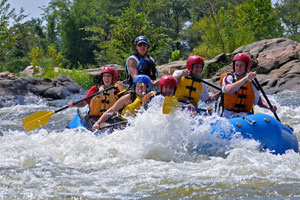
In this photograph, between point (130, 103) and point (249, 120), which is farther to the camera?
point (130, 103)

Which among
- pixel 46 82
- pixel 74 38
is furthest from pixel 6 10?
pixel 74 38

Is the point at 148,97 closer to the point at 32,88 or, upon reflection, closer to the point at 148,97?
the point at 148,97

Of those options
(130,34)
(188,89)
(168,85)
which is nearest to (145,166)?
(168,85)

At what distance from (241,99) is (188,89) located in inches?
26.5

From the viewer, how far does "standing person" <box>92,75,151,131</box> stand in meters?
5.36

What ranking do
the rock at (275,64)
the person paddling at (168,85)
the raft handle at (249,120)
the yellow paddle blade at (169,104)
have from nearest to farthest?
the yellow paddle blade at (169,104), the raft handle at (249,120), the person paddling at (168,85), the rock at (275,64)

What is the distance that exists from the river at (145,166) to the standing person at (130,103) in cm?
28

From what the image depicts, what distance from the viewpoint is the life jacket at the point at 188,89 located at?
541 centimetres

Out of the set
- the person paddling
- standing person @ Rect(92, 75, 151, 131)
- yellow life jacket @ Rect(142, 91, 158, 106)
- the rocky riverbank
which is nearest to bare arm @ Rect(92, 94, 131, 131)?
standing person @ Rect(92, 75, 151, 131)

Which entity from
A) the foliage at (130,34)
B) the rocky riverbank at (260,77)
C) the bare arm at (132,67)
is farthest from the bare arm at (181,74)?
the foliage at (130,34)

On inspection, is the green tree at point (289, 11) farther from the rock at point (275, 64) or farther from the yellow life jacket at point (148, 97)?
Answer: the yellow life jacket at point (148, 97)

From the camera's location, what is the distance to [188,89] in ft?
17.8

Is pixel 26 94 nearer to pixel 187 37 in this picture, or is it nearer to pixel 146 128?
pixel 146 128

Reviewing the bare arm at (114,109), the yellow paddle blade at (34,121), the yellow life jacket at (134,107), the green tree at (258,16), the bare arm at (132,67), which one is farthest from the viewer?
the green tree at (258,16)
